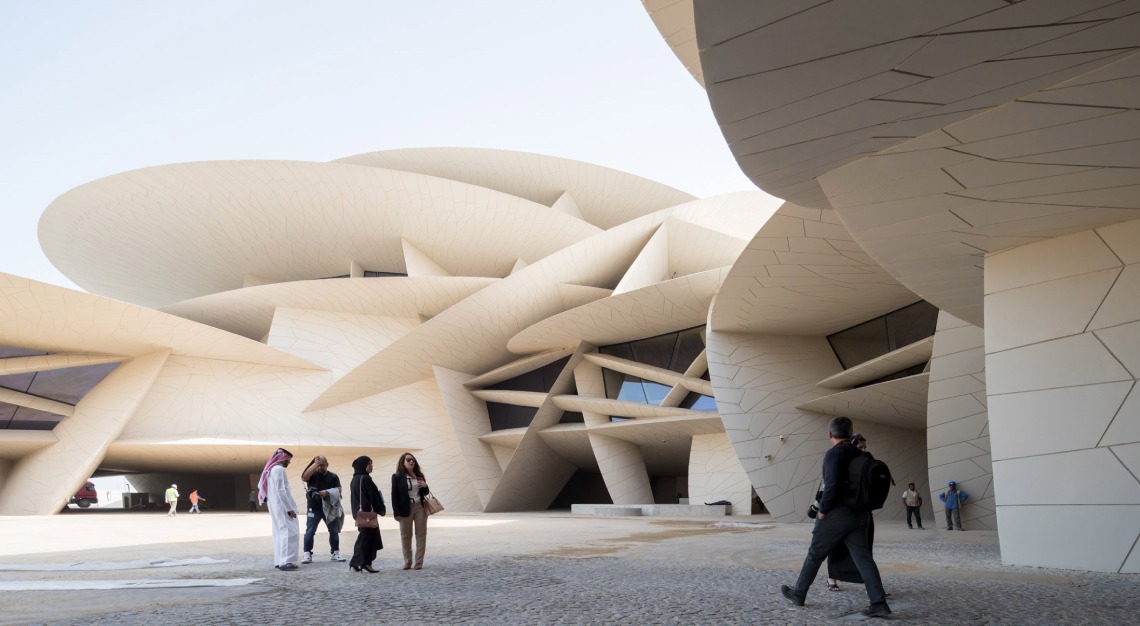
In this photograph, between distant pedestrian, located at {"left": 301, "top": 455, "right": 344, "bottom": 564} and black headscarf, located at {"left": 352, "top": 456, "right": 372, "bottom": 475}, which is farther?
distant pedestrian, located at {"left": 301, "top": 455, "right": 344, "bottom": 564}

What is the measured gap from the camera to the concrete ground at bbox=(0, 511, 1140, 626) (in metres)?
4.49

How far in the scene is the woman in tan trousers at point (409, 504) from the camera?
289 inches

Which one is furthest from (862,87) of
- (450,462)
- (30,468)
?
(30,468)

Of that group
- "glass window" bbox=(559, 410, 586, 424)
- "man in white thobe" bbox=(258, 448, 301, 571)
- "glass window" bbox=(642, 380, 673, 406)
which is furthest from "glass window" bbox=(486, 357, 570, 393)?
"man in white thobe" bbox=(258, 448, 301, 571)

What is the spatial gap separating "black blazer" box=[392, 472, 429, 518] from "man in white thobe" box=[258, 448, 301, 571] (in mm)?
957

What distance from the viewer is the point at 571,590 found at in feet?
18.5

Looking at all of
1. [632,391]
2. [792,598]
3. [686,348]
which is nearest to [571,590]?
[792,598]

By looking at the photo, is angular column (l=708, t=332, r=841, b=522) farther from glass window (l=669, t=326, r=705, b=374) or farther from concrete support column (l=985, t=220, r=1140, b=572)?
concrete support column (l=985, t=220, r=1140, b=572)

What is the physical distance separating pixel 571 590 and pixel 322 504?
434 centimetres

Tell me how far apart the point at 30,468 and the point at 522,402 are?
50.4ft

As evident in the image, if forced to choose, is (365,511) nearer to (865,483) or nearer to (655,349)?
(865,483)

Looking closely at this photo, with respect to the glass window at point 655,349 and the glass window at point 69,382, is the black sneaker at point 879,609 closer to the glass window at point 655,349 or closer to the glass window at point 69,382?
the glass window at point 655,349

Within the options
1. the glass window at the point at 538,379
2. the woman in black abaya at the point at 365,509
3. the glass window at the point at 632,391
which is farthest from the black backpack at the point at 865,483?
the glass window at the point at 538,379

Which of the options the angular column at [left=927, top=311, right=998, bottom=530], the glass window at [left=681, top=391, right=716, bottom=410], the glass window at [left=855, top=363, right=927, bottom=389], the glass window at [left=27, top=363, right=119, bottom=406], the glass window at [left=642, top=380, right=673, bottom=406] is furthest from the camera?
the glass window at [left=642, top=380, right=673, bottom=406]
